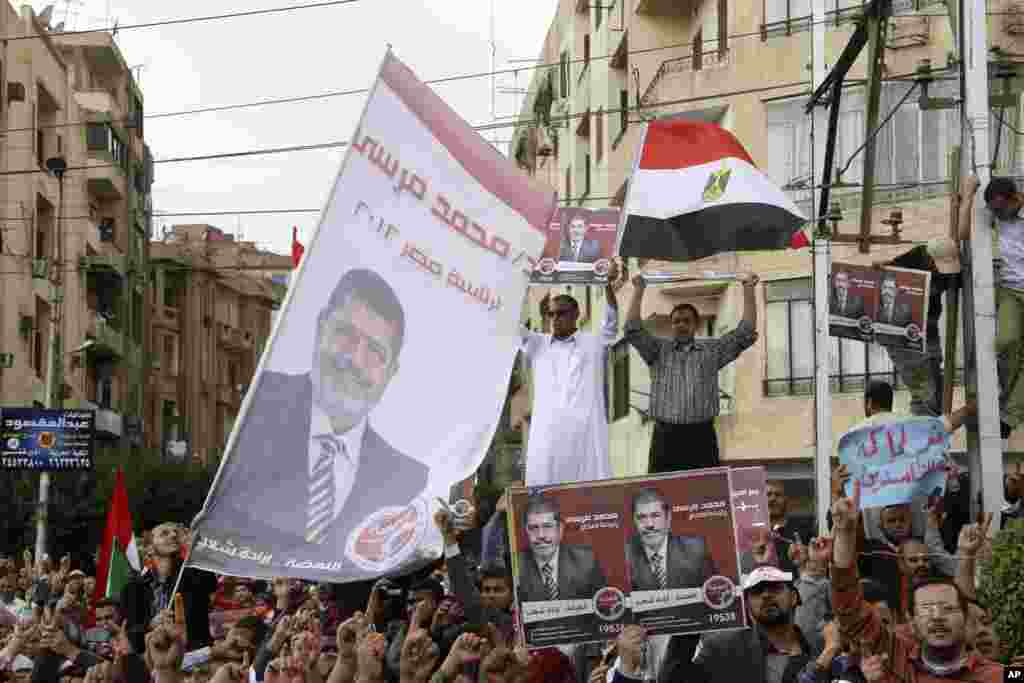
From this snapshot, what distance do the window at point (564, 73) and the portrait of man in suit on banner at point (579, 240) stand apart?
102 ft

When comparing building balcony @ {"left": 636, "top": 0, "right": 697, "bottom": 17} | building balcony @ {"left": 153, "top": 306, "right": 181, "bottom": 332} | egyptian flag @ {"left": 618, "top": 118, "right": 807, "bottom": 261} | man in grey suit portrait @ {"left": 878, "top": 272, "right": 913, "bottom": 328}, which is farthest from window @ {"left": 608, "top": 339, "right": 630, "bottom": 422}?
building balcony @ {"left": 153, "top": 306, "right": 181, "bottom": 332}

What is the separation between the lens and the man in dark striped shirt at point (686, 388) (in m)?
11.8

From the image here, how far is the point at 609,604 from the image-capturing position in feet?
30.8

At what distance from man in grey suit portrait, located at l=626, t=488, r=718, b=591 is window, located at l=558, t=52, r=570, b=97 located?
3986 centimetres

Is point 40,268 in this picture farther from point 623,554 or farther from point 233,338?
point 623,554

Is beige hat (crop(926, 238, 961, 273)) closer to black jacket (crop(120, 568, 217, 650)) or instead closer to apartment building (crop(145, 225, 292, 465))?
black jacket (crop(120, 568, 217, 650))

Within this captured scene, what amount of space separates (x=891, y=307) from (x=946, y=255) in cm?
105

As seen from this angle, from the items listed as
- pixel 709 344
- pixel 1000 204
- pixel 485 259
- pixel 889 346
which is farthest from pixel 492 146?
pixel 889 346

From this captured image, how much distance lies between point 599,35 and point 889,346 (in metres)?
31.0

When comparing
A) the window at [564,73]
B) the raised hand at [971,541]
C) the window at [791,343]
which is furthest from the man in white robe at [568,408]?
the window at [564,73]

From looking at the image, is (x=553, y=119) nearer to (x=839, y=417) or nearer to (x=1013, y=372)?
(x=839, y=417)

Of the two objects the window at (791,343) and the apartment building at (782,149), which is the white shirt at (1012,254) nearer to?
the apartment building at (782,149)

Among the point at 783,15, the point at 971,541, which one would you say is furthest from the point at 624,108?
the point at 971,541

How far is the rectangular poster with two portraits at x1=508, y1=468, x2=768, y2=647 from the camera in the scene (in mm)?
9320
